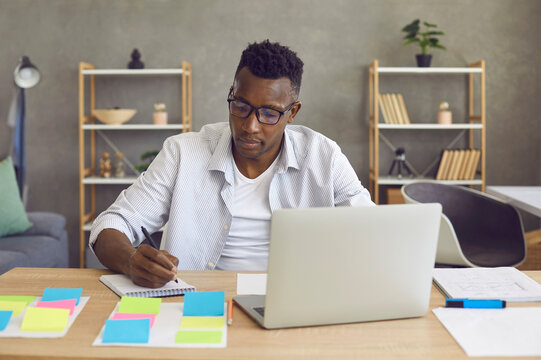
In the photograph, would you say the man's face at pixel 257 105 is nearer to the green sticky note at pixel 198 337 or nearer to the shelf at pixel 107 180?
the green sticky note at pixel 198 337

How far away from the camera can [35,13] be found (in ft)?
13.3

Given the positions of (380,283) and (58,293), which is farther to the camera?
(58,293)

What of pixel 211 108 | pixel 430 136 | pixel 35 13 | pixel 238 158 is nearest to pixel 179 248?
pixel 238 158

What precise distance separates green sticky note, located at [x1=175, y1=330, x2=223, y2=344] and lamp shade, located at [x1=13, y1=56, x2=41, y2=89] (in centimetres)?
297

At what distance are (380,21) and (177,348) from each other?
3446 mm

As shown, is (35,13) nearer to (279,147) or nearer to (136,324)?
(279,147)

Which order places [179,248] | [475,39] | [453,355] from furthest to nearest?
[475,39] < [179,248] < [453,355]

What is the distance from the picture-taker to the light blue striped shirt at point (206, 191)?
1.70m

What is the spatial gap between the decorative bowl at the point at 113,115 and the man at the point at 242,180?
2.14 meters

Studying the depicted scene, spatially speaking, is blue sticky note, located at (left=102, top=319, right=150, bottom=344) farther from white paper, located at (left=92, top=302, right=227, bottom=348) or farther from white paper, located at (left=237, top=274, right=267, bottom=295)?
white paper, located at (left=237, top=274, right=267, bottom=295)

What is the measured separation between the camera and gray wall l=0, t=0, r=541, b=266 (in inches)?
156

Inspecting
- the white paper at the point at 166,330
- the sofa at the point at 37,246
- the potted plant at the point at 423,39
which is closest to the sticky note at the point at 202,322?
the white paper at the point at 166,330

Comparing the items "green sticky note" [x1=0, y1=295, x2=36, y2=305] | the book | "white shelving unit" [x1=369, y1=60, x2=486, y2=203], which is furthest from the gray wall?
"green sticky note" [x1=0, y1=295, x2=36, y2=305]

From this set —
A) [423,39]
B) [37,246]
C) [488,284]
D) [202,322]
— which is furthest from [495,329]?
[423,39]
